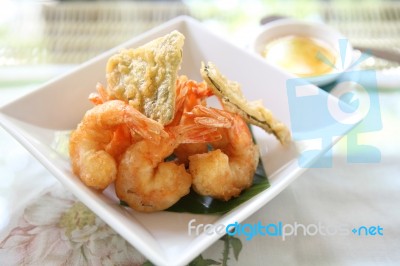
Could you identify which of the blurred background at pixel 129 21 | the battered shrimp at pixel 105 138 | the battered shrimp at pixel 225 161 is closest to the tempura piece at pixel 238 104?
the battered shrimp at pixel 225 161

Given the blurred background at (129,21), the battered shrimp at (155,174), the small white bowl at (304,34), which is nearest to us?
the battered shrimp at (155,174)

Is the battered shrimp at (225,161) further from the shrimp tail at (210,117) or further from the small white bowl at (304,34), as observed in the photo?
the small white bowl at (304,34)

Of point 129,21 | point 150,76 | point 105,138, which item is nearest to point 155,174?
point 105,138

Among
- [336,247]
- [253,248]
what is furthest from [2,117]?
[336,247]

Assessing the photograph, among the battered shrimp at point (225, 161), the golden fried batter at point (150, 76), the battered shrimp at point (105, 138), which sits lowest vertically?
the battered shrimp at point (225, 161)

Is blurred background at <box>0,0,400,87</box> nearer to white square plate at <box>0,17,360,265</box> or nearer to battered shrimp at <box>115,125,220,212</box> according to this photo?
white square plate at <box>0,17,360,265</box>

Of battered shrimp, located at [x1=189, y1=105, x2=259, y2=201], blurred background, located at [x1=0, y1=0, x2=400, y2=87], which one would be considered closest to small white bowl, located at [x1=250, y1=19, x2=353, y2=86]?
blurred background, located at [x1=0, y1=0, x2=400, y2=87]

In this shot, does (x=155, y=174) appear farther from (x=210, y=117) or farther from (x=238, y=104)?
(x=238, y=104)
